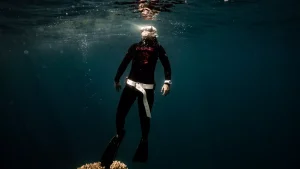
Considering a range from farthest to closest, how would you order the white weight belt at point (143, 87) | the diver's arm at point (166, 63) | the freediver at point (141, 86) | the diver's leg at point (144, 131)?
the diver's arm at point (166, 63) → the diver's leg at point (144, 131) → the freediver at point (141, 86) → the white weight belt at point (143, 87)

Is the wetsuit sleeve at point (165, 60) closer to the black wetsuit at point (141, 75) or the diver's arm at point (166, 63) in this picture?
the diver's arm at point (166, 63)

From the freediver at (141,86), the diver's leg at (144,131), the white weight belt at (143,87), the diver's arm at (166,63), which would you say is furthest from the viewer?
the diver's arm at (166,63)

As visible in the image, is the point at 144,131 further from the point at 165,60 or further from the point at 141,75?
the point at 165,60

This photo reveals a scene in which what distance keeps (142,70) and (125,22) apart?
1706 cm

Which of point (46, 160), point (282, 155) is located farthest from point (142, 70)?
point (282, 155)

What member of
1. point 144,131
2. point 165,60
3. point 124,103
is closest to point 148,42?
point 165,60

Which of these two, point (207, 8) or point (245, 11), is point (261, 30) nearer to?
point (245, 11)

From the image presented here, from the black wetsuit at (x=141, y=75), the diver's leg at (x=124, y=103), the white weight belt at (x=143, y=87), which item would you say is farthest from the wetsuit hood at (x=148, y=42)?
the diver's leg at (x=124, y=103)

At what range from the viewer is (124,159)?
27.5 m

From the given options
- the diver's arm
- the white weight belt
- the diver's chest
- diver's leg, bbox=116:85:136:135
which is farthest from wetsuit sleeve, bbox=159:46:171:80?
diver's leg, bbox=116:85:136:135

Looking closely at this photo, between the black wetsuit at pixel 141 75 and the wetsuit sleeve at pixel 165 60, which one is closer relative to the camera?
the black wetsuit at pixel 141 75

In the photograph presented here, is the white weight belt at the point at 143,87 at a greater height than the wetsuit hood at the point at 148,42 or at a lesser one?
lesser

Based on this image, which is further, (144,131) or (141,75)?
(144,131)

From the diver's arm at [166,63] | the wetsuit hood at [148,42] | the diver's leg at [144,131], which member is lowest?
the diver's leg at [144,131]
